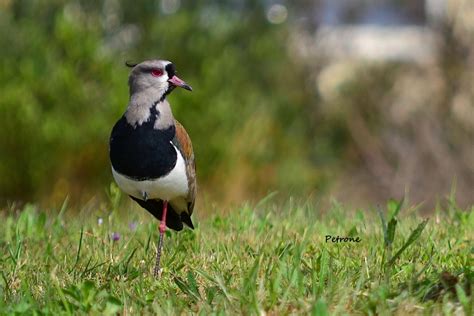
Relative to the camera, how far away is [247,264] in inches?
193

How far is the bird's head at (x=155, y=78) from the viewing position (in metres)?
5.39

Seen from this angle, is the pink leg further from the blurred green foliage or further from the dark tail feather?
the blurred green foliage

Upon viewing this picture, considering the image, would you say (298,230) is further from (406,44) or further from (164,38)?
(406,44)

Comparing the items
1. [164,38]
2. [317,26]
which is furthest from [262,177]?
[317,26]

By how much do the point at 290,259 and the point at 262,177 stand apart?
27.9ft

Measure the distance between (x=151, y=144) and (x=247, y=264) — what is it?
2.78ft

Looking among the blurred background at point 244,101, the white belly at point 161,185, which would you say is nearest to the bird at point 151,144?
the white belly at point 161,185

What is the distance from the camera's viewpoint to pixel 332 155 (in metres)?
15.4

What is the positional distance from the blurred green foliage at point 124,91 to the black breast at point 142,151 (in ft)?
21.2

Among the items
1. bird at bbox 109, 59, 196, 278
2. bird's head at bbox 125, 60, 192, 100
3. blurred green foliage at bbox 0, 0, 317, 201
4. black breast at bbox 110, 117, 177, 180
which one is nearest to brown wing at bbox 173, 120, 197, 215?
bird at bbox 109, 59, 196, 278

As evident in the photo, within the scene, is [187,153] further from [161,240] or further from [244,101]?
[244,101]

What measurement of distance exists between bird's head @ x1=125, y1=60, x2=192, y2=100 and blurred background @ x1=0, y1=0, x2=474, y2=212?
463cm

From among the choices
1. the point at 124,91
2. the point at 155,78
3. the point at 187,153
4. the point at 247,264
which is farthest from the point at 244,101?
the point at 247,264

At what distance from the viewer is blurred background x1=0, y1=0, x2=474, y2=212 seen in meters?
11.9
